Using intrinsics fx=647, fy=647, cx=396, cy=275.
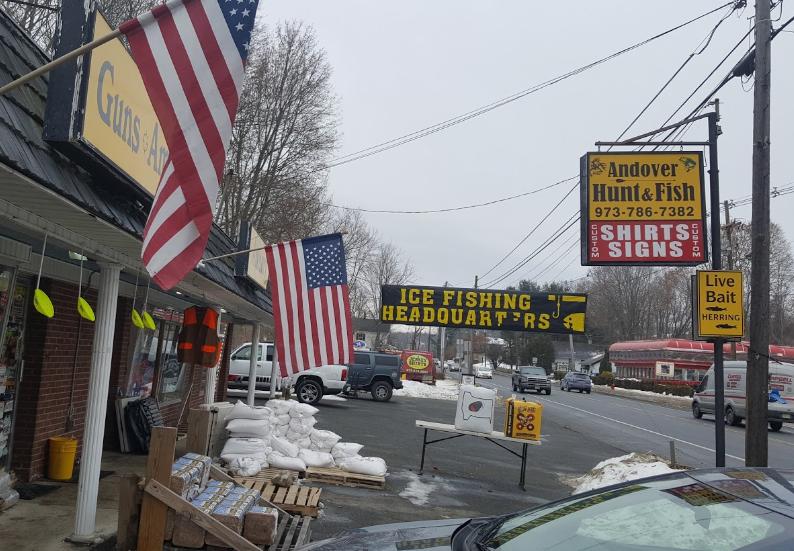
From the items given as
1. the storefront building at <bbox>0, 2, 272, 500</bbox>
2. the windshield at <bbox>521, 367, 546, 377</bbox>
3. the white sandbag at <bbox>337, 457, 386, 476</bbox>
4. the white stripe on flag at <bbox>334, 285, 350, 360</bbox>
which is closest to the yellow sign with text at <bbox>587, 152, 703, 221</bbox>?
the white stripe on flag at <bbox>334, 285, 350, 360</bbox>

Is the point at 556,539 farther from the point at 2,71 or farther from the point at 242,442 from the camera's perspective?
the point at 242,442

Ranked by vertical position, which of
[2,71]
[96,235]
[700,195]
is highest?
[700,195]

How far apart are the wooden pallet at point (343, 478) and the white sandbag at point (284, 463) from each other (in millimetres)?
214

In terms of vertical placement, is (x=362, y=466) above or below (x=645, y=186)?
below

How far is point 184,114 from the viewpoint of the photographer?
12.2 ft

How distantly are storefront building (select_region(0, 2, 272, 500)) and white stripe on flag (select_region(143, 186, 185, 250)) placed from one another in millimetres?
433

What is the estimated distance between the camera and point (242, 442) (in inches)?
336

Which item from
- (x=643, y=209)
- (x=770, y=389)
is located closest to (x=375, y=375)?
(x=770, y=389)

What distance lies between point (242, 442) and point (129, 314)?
2.98m

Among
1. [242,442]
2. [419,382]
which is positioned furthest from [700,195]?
[419,382]

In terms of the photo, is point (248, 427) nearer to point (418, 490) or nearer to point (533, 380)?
point (418, 490)

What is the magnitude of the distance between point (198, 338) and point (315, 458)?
2469 mm

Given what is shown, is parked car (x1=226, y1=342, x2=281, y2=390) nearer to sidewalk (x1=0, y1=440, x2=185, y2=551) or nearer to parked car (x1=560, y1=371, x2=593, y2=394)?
sidewalk (x1=0, y1=440, x2=185, y2=551)

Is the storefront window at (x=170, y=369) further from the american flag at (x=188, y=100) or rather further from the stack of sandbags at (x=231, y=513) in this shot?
the american flag at (x=188, y=100)
